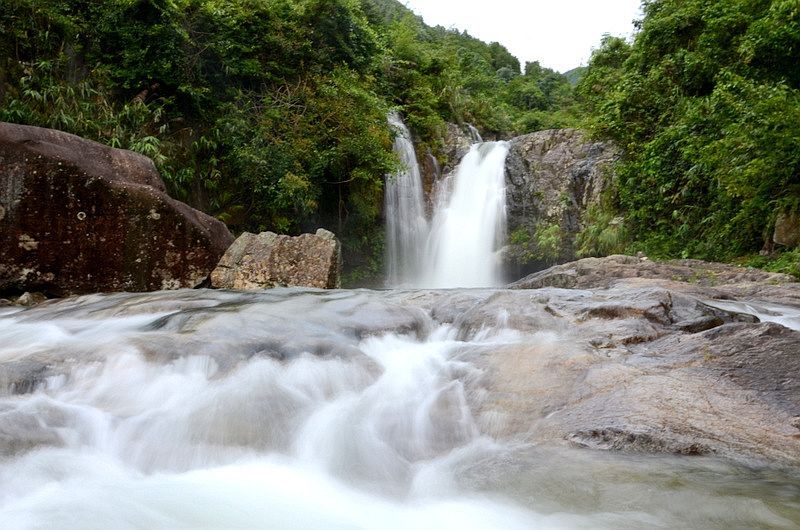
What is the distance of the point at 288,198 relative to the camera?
1161 centimetres

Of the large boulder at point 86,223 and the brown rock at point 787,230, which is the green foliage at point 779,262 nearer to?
the brown rock at point 787,230

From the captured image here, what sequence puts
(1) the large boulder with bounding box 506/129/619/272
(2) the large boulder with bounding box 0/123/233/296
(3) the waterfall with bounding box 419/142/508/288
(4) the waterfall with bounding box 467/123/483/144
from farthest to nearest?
(4) the waterfall with bounding box 467/123/483/144 → (3) the waterfall with bounding box 419/142/508/288 → (1) the large boulder with bounding box 506/129/619/272 → (2) the large boulder with bounding box 0/123/233/296

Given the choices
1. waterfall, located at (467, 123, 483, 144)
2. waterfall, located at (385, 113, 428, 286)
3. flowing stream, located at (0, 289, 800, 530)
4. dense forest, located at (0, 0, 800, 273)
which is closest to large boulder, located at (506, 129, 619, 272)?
dense forest, located at (0, 0, 800, 273)

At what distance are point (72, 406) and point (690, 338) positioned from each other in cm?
426

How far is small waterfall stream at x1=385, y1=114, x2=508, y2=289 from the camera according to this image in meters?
15.3

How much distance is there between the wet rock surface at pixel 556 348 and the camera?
271cm

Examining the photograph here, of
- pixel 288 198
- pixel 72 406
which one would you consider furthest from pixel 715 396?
pixel 288 198

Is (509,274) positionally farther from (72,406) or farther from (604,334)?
(72,406)

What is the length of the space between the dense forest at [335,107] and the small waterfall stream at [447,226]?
0.82 metres

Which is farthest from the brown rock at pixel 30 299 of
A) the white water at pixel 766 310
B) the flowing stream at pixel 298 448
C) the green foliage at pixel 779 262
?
the green foliage at pixel 779 262

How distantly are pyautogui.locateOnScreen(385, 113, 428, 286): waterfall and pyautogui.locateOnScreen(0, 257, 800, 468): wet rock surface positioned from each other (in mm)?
8811

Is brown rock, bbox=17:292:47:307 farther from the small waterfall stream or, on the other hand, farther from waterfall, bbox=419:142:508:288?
waterfall, bbox=419:142:508:288

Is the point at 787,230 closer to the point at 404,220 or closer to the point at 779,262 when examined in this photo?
the point at 779,262

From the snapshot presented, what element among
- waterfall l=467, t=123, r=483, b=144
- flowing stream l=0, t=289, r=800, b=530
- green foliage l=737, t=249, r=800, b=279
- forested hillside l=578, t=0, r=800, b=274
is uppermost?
waterfall l=467, t=123, r=483, b=144
